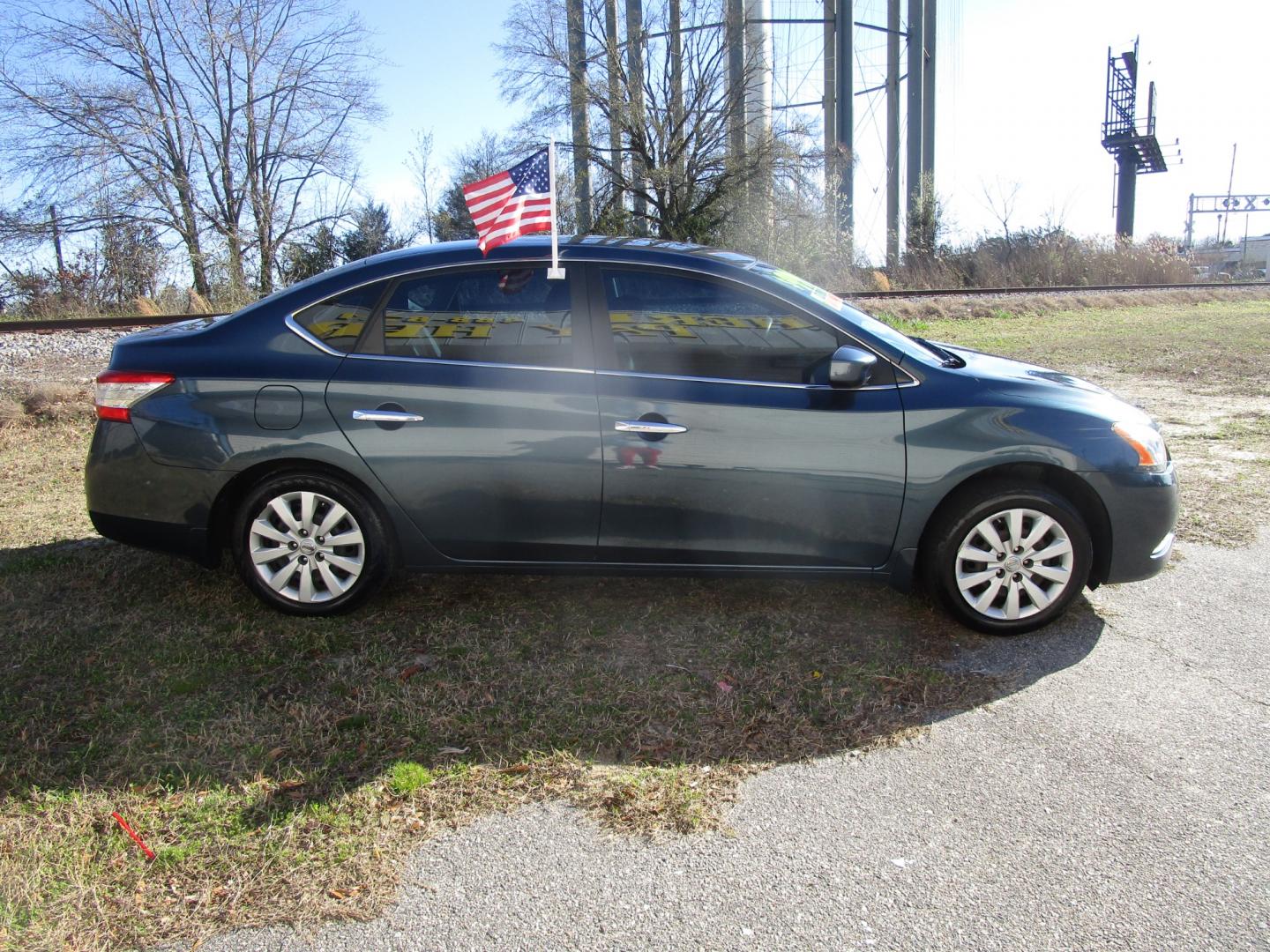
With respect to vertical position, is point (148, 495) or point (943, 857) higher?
point (148, 495)

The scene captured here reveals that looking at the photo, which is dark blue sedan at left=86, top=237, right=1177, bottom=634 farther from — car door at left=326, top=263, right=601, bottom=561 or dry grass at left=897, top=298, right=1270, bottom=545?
dry grass at left=897, top=298, right=1270, bottom=545

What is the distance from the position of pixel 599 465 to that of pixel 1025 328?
605 inches

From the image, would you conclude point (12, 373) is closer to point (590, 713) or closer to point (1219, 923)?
point (590, 713)

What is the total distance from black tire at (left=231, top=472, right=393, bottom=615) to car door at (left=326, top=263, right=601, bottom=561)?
22 cm

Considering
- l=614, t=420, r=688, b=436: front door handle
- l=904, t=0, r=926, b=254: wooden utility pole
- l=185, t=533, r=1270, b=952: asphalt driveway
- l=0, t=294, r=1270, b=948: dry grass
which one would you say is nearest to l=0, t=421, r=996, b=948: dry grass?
l=0, t=294, r=1270, b=948: dry grass

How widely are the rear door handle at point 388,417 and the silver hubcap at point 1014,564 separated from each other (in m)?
2.40

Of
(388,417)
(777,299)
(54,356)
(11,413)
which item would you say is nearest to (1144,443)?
(777,299)

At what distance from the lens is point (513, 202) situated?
4531 mm

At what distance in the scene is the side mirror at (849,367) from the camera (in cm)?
391

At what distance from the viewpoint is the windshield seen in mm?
4203

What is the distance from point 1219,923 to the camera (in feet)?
7.92

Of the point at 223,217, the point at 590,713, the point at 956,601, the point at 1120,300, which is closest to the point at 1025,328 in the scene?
the point at 1120,300

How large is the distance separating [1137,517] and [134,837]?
393cm

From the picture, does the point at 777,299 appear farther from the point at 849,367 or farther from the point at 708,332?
the point at 849,367
